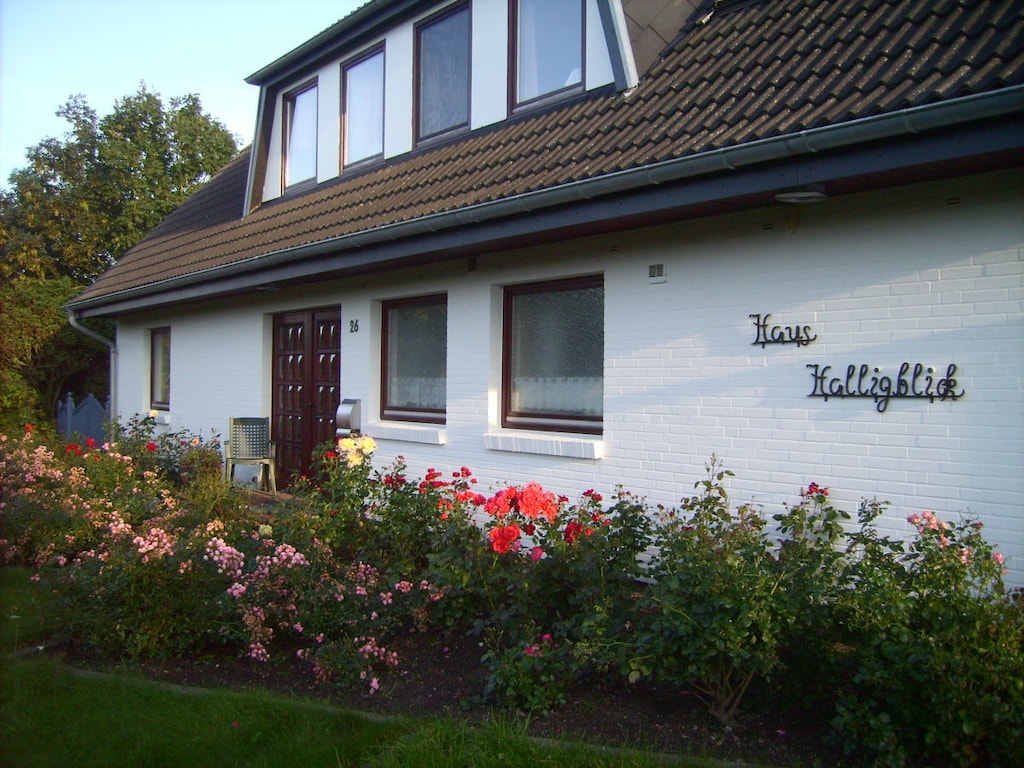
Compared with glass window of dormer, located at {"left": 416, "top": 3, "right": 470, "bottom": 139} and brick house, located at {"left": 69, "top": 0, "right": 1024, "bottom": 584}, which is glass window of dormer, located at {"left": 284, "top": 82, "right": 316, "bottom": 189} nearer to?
brick house, located at {"left": 69, "top": 0, "right": 1024, "bottom": 584}

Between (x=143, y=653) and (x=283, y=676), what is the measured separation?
96cm

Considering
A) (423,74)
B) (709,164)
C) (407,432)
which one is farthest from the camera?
(423,74)

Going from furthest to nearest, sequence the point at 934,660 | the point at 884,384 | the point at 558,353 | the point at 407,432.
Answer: the point at 407,432 → the point at 558,353 → the point at 884,384 → the point at 934,660

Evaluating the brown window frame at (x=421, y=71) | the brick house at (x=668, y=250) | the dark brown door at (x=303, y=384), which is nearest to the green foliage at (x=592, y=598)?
the brick house at (x=668, y=250)

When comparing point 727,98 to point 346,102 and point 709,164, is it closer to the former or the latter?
point 709,164

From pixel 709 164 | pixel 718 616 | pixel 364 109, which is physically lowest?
pixel 718 616

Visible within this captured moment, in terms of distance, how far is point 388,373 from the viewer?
9.85 metres

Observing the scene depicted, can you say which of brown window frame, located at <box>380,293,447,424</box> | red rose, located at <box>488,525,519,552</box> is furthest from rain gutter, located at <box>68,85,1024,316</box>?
red rose, located at <box>488,525,519,552</box>

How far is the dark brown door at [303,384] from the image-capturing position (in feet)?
35.1

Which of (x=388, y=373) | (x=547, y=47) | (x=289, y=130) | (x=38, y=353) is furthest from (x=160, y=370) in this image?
(x=547, y=47)

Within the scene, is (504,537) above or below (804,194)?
below

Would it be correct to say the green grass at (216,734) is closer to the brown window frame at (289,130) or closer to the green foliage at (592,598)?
the green foliage at (592,598)

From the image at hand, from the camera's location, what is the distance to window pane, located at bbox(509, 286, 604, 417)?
23.9 feet

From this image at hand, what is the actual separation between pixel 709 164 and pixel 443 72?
5181 mm
